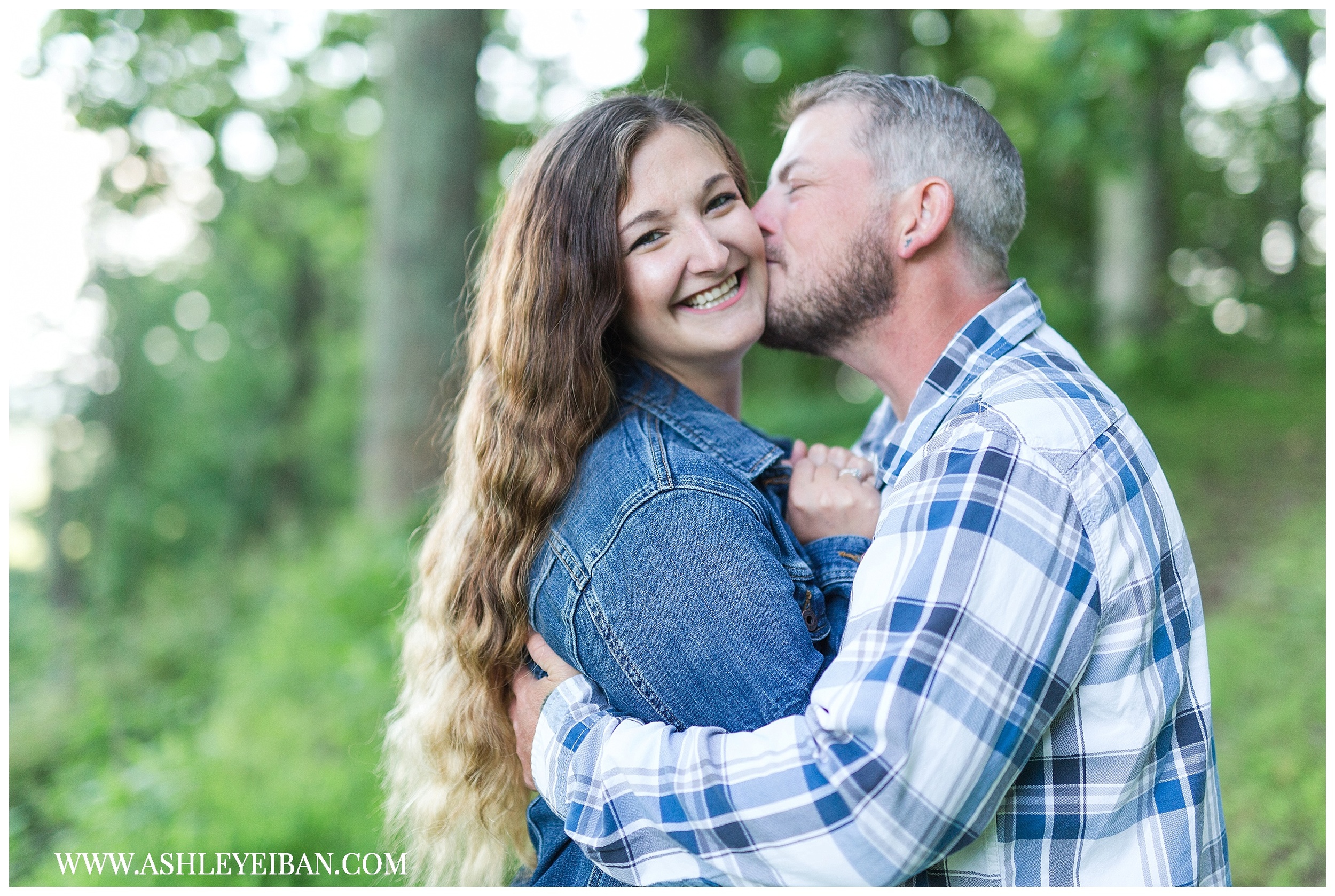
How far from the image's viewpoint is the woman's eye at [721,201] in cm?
235

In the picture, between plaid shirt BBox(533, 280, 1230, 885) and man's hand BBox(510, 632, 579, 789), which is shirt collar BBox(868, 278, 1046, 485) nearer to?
plaid shirt BBox(533, 280, 1230, 885)

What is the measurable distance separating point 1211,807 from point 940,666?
824mm

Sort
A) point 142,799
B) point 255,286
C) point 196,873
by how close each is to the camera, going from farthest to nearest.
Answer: point 255,286 → point 142,799 → point 196,873

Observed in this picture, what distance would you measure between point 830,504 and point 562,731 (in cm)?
74

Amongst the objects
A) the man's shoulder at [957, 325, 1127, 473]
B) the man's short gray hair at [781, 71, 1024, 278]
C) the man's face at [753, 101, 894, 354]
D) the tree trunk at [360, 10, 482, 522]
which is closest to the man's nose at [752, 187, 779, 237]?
the man's face at [753, 101, 894, 354]

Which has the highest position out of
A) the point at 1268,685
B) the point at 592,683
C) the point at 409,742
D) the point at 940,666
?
the point at 940,666

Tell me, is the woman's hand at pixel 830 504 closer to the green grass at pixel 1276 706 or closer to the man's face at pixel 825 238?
the man's face at pixel 825 238

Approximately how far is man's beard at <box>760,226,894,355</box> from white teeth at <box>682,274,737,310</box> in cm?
15

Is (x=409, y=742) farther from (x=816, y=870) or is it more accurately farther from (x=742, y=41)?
(x=742, y=41)

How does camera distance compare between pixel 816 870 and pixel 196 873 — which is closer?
pixel 816 870

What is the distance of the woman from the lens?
1819 mm

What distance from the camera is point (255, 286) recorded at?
17578 mm

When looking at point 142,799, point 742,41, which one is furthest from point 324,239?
point 142,799

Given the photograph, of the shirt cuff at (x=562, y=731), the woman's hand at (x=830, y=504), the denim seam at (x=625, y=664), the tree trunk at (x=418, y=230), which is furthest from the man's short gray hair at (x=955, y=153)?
the tree trunk at (x=418, y=230)
